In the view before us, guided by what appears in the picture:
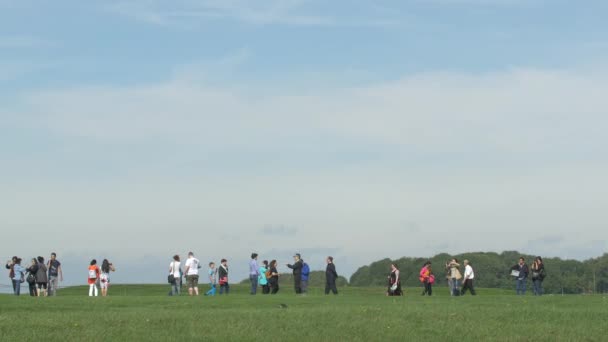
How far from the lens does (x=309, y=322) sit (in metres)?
31.2

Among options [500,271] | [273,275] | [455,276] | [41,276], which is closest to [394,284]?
[455,276]

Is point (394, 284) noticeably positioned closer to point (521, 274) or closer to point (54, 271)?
point (521, 274)

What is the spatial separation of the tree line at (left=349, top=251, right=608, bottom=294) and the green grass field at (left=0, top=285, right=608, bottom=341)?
7605 cm

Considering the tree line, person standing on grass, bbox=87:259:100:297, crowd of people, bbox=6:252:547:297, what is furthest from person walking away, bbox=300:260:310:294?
the tree line

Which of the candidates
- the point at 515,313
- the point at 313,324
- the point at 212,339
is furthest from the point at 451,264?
the point at 212,339

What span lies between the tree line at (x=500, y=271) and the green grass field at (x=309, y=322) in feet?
250

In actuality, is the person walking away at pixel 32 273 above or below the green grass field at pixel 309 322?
above

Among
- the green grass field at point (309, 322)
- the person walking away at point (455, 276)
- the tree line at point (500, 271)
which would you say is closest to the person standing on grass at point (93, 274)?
the green grass field at point (309, 322)

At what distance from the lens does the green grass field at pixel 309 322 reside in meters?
29.2

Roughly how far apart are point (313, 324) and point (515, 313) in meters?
7.08

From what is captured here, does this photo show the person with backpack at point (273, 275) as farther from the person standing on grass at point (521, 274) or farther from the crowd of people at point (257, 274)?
the person standing on grass at point (521, 274)

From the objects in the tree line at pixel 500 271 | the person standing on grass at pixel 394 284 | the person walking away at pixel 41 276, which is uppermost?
the tree line at pixel 500 271

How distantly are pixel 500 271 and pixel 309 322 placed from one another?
9340 cm

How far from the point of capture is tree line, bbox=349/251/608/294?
114625mm
